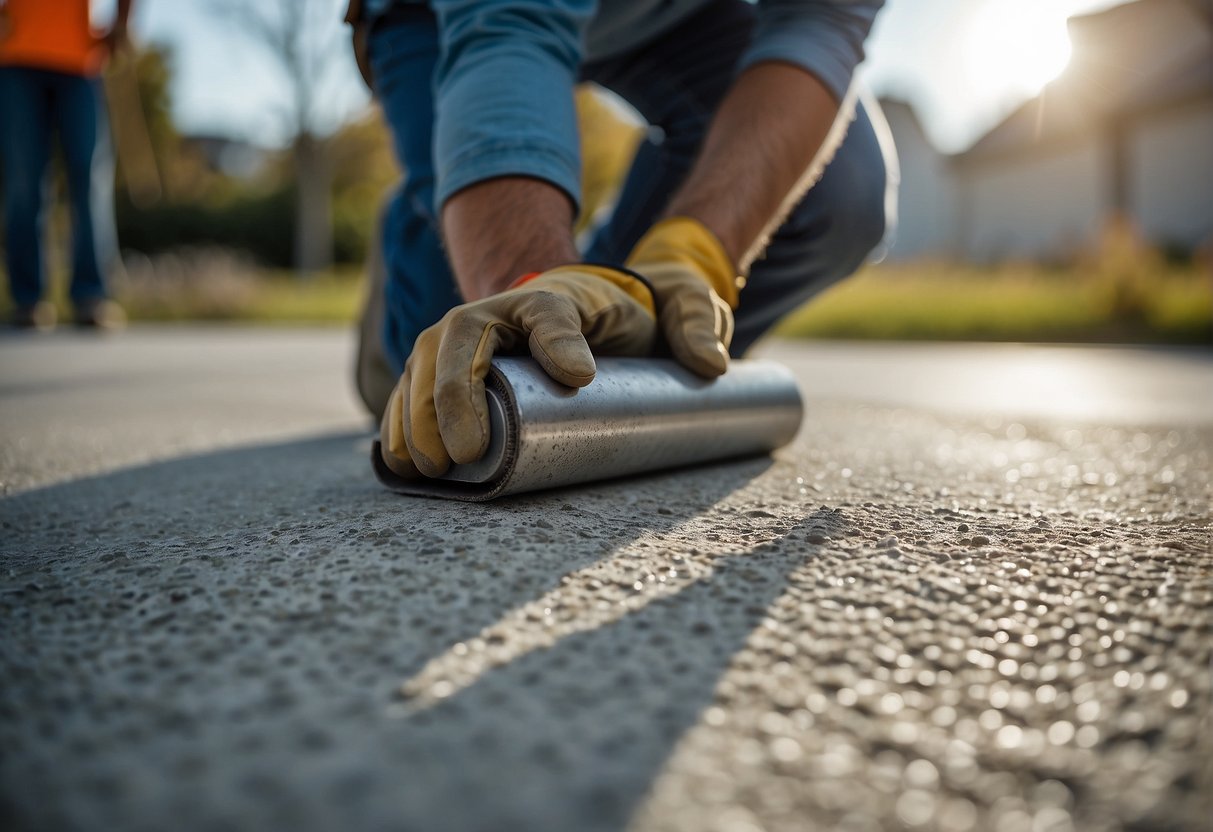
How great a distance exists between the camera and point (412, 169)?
2.01 meters

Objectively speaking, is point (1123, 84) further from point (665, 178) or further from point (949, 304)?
point (665, 178)

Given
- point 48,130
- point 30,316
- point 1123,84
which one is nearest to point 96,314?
point 30,316

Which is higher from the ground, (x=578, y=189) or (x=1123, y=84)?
(x=1123, y=84)

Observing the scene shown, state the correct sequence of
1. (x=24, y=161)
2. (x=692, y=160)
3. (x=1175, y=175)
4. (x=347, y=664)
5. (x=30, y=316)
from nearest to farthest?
(x=347, y=664) → (x=692, y=160) → (x=24, y=161) → (x=30, y=316) → (x=1175, y=175)

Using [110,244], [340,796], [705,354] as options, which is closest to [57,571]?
[340,796]

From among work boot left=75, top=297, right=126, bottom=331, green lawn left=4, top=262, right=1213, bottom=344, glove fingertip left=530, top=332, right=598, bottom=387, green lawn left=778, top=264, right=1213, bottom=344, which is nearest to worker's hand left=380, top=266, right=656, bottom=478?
glove fingertip left=530, top=332, right=598, bottom=387

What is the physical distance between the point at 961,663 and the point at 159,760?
52 cm

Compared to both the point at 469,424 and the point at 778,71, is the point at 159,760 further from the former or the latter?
the point at 778,71

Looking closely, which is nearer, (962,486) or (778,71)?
(962,486)

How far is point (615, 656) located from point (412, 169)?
5.18ft

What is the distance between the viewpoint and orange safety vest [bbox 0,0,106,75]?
4109mm

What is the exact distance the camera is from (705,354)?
1.30m

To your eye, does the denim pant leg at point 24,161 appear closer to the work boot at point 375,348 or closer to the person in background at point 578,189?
the work boot at point 375,348

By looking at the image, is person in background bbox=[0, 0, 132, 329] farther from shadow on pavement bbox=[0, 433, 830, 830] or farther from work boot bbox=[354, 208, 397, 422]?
shadow on pavement bbox=[0, 433, 830, 830]
